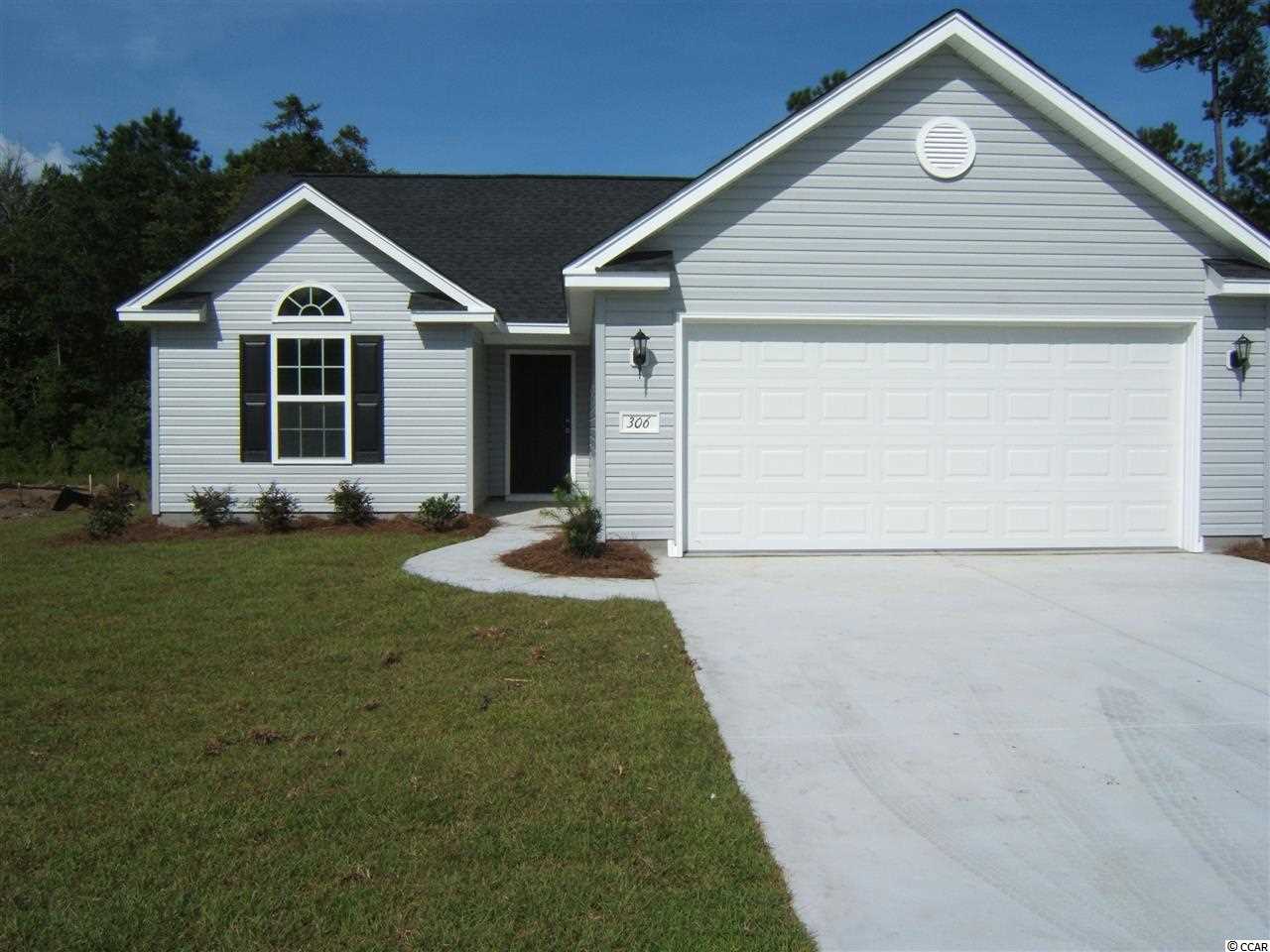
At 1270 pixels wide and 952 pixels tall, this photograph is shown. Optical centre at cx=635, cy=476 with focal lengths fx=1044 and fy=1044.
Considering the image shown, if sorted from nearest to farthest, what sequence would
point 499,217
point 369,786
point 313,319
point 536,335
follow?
point 369,786 → point 313,319 → point 536,335 → point 499,217

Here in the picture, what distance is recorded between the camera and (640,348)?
10461 millimetres

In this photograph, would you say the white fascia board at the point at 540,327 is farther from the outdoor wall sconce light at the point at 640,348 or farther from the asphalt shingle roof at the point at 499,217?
the outdoor wall sconce light at the point at 640,348

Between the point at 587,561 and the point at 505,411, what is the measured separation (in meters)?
6.53

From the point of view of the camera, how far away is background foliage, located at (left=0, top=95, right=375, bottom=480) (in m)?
25.3

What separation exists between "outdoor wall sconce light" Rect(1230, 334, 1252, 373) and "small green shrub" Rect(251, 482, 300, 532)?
432 inches

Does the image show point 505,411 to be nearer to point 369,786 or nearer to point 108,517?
point 108,517

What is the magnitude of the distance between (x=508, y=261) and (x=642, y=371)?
6880 mm

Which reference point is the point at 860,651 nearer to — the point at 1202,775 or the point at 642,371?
the point at 1202,775

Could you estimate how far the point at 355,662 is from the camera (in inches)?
261

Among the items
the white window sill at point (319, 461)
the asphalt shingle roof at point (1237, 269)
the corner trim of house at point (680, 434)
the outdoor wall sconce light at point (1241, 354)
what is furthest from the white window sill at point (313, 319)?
the outdoor wall sconce light at point (1241, 354)

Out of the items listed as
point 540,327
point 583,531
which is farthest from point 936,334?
point 540,327

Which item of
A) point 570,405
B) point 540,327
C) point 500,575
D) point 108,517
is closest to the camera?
point 500,575

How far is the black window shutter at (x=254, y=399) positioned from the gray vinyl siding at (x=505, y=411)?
137 inches

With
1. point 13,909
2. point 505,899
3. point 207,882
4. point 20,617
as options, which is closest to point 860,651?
point 505,899
